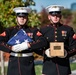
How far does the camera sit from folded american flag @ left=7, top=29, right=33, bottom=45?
20.8ft

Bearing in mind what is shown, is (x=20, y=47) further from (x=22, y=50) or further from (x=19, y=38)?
(x=19, y=38)

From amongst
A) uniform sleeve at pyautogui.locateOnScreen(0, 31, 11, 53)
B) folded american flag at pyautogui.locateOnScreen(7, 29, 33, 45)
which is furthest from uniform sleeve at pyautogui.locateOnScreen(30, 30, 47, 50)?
uniform sleeve at pyautogui.locateOnScreen(0, 31, 11, 53)

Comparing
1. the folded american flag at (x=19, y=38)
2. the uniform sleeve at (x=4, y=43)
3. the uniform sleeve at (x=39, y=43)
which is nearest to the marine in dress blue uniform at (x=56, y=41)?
the uniform sleeve at (x=39, y=43)

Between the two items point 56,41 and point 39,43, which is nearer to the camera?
point 39,43

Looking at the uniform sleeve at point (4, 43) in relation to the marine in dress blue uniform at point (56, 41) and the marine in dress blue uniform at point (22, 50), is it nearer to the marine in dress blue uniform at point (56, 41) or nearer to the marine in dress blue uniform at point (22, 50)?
the marine in dress blue uniform at point (22, 50)

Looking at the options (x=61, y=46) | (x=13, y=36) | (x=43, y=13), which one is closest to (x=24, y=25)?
(x=13, y=36)

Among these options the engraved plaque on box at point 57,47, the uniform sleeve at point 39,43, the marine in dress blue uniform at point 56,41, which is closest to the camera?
the engraved plaque on box at point 57,47

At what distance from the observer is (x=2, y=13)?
11.0m

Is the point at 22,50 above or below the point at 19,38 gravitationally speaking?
below

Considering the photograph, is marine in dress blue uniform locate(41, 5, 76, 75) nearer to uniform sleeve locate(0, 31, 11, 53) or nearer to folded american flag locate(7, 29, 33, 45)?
folded american flag locate(7, 29, 33, 45)

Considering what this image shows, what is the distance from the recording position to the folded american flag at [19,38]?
6332 mm

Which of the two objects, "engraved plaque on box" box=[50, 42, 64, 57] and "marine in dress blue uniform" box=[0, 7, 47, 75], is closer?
"engraved plaque on box" box=[50, 42, 64, 57]

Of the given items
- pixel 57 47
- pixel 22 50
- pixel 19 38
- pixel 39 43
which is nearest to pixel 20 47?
pixel 22 50

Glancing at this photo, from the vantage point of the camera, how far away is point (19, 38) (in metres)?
6.37
